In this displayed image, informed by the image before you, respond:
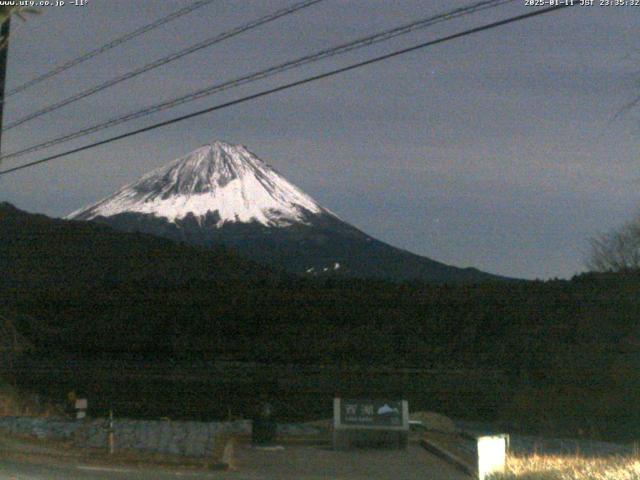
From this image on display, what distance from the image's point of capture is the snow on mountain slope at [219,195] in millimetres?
91688

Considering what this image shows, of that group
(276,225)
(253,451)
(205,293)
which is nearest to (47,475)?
(253,451)

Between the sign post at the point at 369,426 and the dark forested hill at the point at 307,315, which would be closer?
the sign post at the point at 369,426

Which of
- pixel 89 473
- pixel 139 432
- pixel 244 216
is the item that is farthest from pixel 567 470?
pixel 244 216

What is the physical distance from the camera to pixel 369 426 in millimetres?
19859

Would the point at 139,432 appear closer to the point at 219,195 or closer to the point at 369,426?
the point at 369,426

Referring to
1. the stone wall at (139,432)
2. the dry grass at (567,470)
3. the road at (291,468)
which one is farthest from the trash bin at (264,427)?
the dry grass at (567,470)

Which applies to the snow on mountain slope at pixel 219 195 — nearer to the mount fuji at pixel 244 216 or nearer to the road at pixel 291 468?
the mount fuji at pixel 244 216

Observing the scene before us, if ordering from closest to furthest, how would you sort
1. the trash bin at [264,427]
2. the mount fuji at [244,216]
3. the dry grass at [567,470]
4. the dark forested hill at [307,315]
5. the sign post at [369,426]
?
1. the dry grass at [567,470]
2. the trash bin at [264,427]
3. the sign post at [369,426]
4. the dark forested hill at [307,315]
5. the mount fuji at [244,216]

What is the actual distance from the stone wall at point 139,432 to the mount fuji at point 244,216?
178 ft

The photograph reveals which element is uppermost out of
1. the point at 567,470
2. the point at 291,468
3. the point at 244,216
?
the point at 244,216

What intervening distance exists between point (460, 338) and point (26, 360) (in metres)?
18.4

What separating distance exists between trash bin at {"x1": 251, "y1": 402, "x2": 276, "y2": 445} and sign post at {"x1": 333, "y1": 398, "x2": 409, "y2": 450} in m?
1.36

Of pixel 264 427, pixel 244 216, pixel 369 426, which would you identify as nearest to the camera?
pixel 264 427

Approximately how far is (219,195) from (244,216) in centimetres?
646
